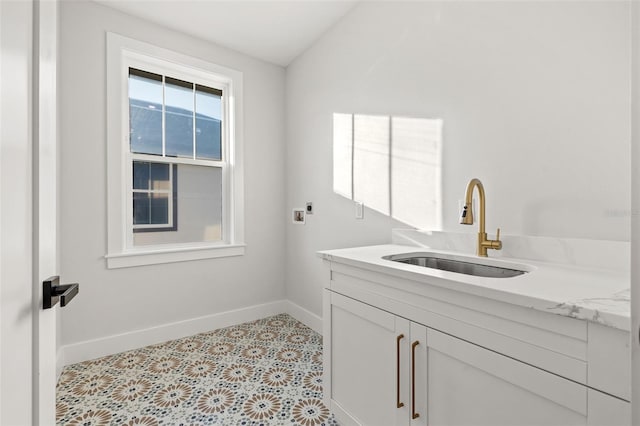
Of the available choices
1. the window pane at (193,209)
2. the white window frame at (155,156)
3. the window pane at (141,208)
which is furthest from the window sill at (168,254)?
the window pane at (141,208)

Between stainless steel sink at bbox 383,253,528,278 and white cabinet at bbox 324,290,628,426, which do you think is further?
stainless steel sink at bbox 383,253,528,278

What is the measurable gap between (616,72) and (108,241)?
2.97 metres

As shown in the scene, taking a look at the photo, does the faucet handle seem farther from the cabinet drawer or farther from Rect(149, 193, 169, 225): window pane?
Rect(149, 193, 169, 225): window pane

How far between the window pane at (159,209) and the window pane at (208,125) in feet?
1.59

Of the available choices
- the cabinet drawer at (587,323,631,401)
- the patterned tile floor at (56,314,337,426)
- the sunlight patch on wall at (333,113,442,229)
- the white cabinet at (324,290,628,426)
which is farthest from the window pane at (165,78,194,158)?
the cabinet drawer at (587,323,631,401)

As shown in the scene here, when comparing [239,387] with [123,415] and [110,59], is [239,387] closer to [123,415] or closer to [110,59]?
[123,415]

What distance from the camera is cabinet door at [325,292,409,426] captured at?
1210 millimetres

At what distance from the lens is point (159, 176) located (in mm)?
2625

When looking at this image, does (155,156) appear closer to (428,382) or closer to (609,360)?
(428,382)

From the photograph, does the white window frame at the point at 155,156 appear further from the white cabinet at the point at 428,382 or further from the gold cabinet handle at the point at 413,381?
the gold cabinet handle at the point at 413,381

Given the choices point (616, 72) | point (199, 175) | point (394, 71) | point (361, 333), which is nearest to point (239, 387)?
point (361, 333)

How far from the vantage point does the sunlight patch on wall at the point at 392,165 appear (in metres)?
1.79

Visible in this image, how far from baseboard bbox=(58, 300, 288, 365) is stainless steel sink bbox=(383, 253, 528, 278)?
1.52 metres

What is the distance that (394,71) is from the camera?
202 centimetres
